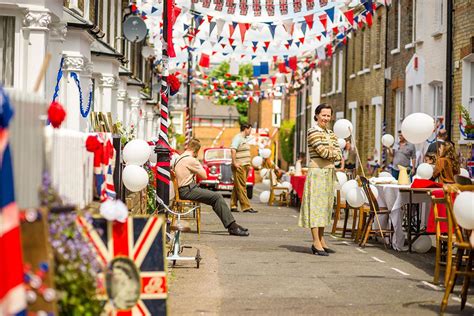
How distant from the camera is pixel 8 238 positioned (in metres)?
5.14

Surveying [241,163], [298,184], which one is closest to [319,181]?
[241,163]

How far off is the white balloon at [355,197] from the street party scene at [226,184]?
0.07 ft

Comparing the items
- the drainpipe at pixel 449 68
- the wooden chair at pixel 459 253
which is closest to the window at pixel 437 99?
the drainpipe at pixel 449 68

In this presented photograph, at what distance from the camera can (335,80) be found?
4659 centimetres

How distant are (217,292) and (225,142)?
270 ft

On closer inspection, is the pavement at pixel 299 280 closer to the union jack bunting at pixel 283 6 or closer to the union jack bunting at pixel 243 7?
the union jack bunting at pixel 283 6

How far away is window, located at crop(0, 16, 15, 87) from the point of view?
14961 mm

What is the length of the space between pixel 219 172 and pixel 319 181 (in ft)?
66.1

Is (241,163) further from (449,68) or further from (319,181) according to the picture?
(319,181)

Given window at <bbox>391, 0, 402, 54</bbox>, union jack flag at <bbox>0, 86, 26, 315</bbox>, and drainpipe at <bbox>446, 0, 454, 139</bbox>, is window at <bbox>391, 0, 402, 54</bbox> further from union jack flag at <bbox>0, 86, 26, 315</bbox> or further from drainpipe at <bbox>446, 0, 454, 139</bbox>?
union jack flag at <bbox>0, 86, 26, 315</bbox>

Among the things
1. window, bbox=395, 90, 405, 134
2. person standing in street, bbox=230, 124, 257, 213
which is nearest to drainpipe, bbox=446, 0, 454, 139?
person standing in street, bbox=230, 124, 257, 213

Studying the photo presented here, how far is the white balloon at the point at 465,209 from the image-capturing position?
8906 mm

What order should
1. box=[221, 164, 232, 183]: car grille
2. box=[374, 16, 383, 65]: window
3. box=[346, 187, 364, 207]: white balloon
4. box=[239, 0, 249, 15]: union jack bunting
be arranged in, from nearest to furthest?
box=[346, 187, 364, 207]: white balloon
box=[239, 0, 249, 15]: union jack bunting
box=[221, 164, 232, 183]: car grille
box=[374, 16, 383, 65]: window

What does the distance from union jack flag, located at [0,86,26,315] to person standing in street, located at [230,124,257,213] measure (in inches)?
719
